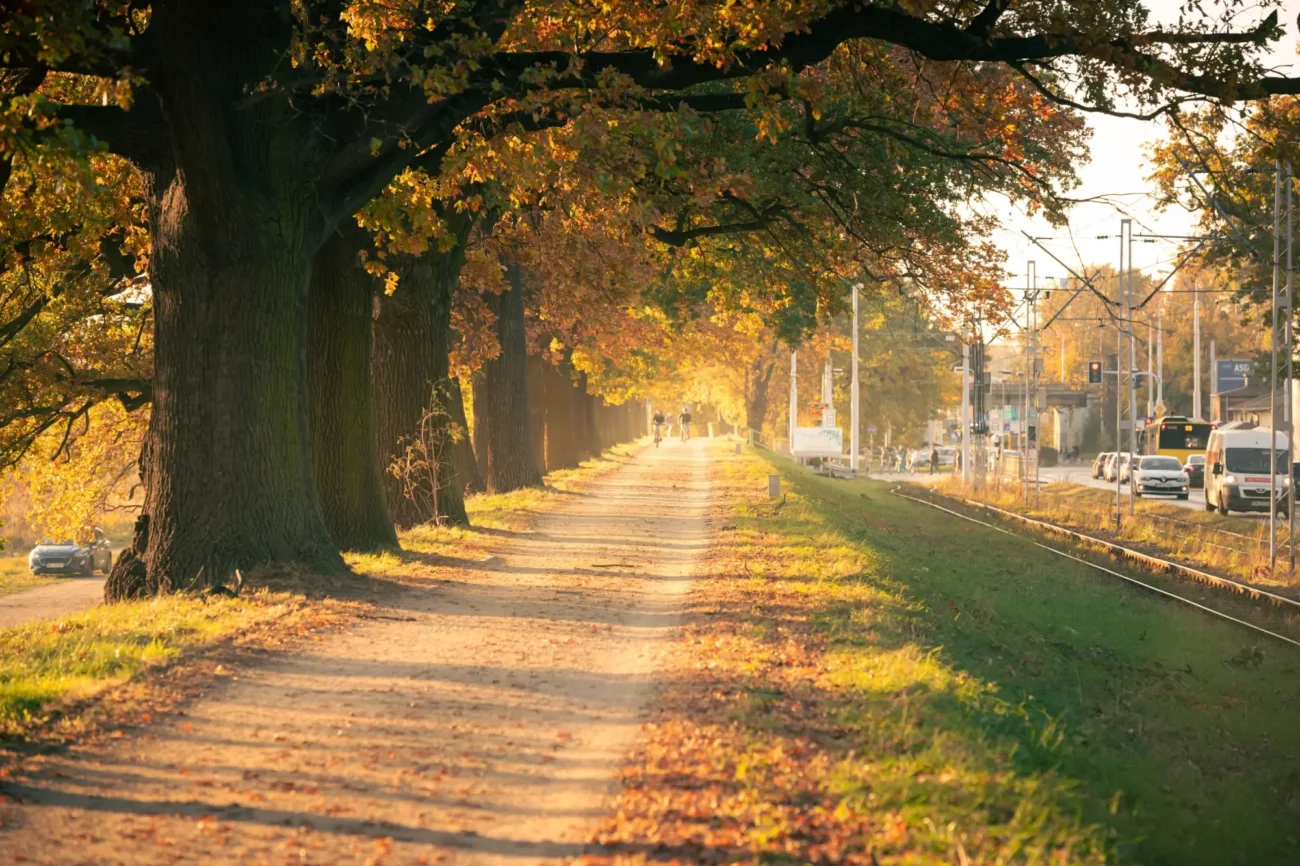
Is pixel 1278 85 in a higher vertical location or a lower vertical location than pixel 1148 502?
higher

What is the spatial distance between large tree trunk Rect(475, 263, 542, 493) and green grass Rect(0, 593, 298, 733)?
18.8 m

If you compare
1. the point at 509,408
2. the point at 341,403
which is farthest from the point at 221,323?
the point at 509,408

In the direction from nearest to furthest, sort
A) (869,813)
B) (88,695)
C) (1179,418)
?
(869,813) → (88,695) → (1179,418)

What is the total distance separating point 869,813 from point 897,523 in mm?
31351

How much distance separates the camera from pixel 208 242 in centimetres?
1444

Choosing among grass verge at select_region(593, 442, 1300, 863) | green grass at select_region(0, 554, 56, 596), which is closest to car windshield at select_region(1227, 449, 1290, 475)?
grass verge at select_region(593, 442, 1300, 863)

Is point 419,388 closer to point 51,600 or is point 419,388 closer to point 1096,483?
point 51,600

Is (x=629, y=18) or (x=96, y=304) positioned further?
(x=96, y=304)

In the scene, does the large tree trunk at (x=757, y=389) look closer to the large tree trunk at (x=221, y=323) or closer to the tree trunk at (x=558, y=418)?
the tree trunk at (x=558, y=418)

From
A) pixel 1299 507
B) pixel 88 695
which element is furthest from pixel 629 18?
pixel 1299 507

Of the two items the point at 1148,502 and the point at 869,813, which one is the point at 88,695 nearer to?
the point at 869,813

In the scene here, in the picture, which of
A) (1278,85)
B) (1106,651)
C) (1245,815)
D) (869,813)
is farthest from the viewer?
(1106,651)

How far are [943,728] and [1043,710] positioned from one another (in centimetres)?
257

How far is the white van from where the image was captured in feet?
148
